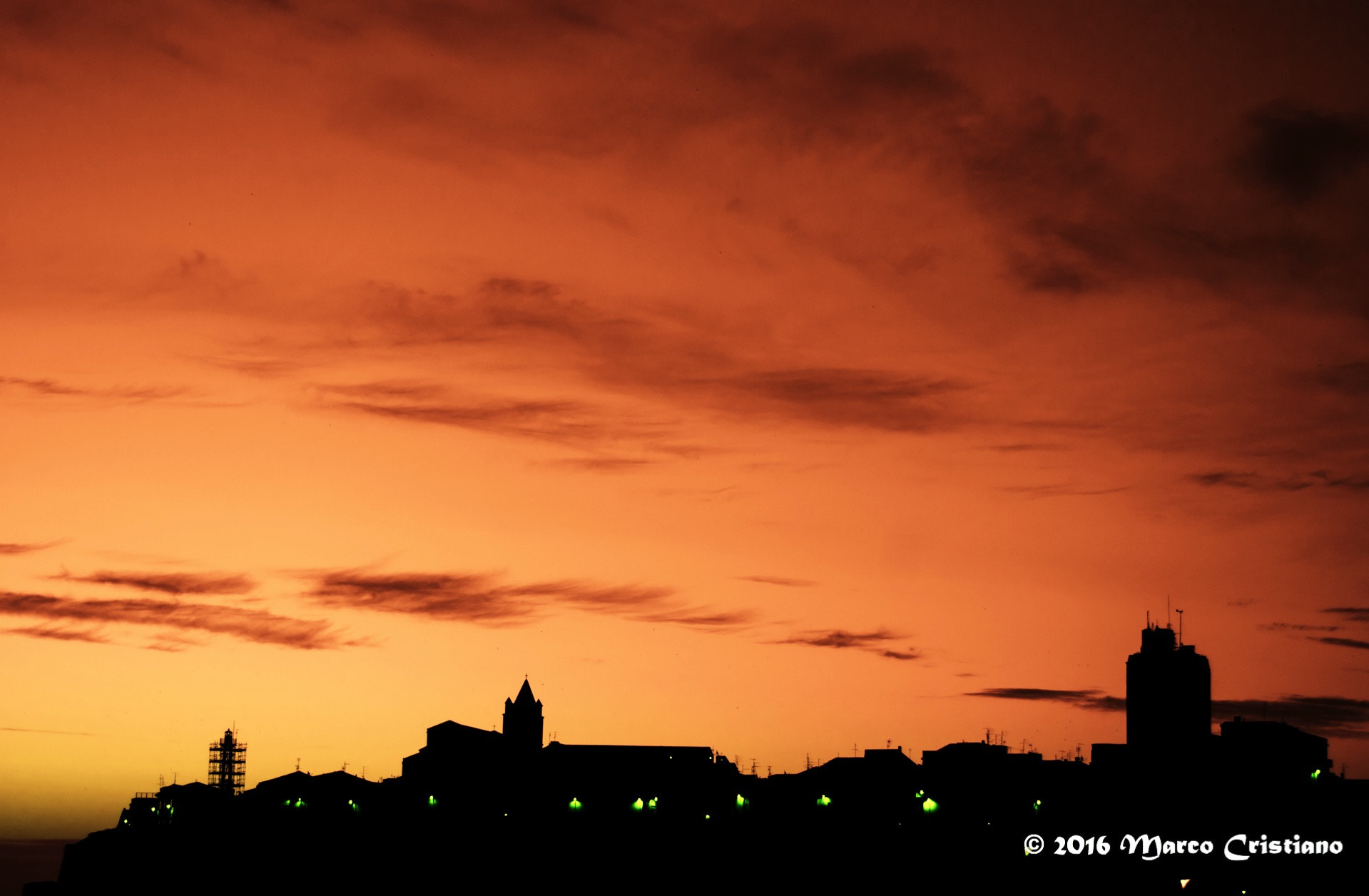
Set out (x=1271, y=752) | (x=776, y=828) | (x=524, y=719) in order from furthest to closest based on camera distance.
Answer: (x=524, y=719) → (x=1271, y=752) → (x=776, y=828)

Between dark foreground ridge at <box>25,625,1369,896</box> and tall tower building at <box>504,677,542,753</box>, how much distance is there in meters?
20.4

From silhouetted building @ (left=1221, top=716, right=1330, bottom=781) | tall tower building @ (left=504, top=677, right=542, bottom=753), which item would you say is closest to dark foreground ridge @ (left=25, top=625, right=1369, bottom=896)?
silhouetted building @ (left=1221, top=716, right=1330, bottom=781)

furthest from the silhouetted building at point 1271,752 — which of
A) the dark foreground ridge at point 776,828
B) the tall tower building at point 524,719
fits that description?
the tall tower building at point 524,719

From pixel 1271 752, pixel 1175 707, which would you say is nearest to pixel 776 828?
pixel 1271 752

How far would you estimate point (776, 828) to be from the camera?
385 ft

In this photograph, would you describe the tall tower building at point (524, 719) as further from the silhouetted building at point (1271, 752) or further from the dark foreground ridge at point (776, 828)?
the silhouetted building at point (1271, 752)

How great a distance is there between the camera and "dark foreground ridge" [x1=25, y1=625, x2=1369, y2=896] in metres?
108

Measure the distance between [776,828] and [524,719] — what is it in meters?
81.1

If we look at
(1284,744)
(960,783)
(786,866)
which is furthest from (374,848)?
(1284,744)

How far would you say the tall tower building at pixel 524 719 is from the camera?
19025 centimetres

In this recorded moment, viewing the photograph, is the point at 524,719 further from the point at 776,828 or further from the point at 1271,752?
the point at 1271,752

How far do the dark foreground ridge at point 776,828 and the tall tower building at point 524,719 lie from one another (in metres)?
20.4

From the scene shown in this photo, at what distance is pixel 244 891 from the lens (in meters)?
113

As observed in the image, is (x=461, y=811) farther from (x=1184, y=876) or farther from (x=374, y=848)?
(x=1184, y=876)
